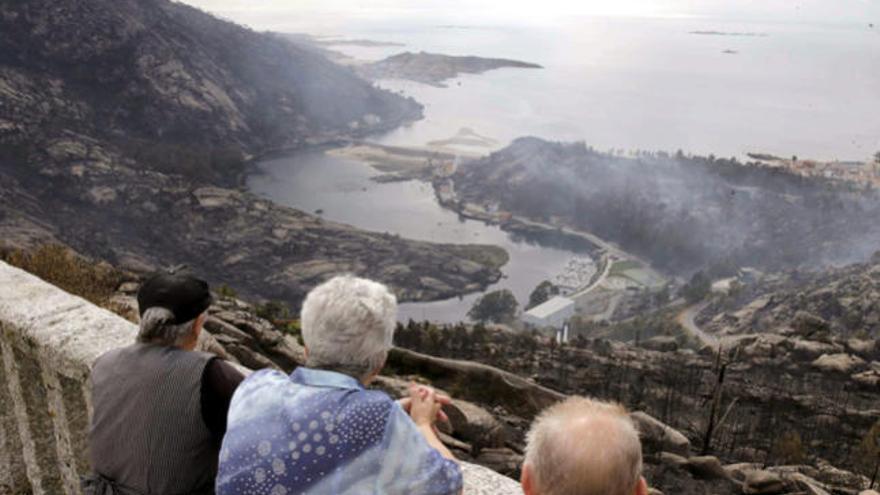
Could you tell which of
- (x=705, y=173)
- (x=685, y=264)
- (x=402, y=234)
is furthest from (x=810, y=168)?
(x=402, y=234)

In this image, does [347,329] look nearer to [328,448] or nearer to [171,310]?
[328,448]

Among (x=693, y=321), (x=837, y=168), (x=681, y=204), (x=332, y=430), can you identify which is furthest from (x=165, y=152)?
(x=332, y=430)

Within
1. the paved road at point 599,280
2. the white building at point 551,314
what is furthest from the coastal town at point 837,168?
the white building at point 551,314

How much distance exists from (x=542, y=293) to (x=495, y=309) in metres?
6.70

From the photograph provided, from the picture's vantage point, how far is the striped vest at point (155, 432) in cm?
230

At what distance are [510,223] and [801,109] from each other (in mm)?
115707

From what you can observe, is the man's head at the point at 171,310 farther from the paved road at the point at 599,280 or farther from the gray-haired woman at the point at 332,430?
the paved road at the point at 599,280

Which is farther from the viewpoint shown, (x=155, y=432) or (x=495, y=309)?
(x=495, y=309)

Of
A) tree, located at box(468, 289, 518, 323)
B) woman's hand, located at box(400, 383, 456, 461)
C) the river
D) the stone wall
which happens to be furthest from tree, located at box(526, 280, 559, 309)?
woman's hand, located at box(400, 383, 456, 461)

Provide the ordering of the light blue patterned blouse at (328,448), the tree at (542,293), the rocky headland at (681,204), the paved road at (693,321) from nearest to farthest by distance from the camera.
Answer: the light blue patterned blouse at (328,448) → the paved road at (693,321) → the tree at (542,293) → the rocky headland at (681,204)

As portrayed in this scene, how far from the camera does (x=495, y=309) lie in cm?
5962

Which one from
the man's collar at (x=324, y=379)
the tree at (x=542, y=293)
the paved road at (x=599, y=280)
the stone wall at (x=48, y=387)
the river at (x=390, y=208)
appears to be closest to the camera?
the man's collar at (x=324, y=379)

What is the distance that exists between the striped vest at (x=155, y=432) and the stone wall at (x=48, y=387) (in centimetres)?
38

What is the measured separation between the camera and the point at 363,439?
200 centimetres
